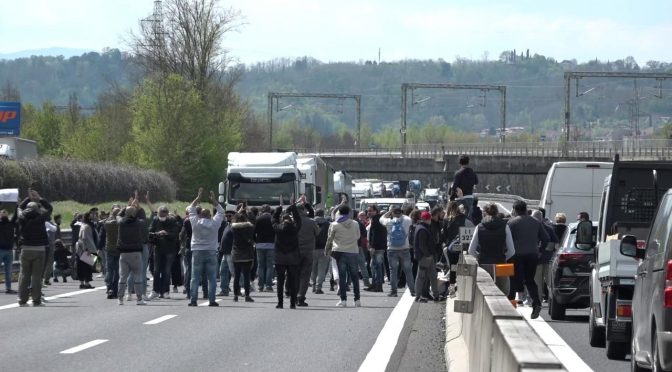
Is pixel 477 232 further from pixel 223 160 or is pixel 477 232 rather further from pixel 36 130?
pixel 36 130

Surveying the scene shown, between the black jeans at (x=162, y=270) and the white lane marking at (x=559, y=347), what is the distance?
23.7 ft

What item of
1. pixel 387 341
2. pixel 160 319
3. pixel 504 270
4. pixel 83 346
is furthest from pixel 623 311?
pixel 160 319

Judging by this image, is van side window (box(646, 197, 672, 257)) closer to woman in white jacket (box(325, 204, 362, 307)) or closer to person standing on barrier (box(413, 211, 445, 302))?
person standing on barrier (box(413, 211, 445, 302))

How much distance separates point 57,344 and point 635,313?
6901 mm

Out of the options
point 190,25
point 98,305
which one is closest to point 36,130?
point 190,25

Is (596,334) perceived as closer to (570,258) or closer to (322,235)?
(570,258)

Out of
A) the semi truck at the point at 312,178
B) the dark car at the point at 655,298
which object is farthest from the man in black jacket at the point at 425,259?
the semi truck at the point at 312,178

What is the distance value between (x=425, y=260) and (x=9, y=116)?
168 feet

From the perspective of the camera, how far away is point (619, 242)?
52.1 feet

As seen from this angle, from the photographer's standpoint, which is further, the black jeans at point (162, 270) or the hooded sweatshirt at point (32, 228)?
the black jeans at point (162, 270)

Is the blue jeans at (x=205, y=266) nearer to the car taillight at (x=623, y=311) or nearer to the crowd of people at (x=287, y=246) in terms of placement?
the crowd of people at (x=287, y=246)

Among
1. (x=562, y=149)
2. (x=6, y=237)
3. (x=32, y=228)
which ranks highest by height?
(x=32, y=228)

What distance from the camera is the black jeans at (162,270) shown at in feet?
87.4

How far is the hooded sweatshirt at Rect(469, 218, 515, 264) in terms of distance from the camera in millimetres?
21469
